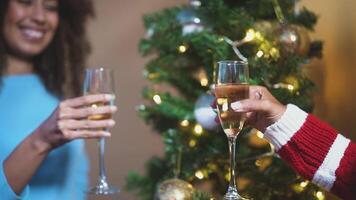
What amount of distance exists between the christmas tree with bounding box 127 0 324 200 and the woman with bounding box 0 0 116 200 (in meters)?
0.22

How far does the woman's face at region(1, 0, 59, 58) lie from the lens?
1458 mm

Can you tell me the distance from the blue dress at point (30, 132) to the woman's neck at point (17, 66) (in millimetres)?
25

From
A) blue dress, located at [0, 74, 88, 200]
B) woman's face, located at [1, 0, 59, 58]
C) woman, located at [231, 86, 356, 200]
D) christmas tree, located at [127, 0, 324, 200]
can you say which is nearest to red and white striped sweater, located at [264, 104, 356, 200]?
woman, located at [231, 86, 356, 200]

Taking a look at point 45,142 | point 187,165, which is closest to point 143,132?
point 187,165

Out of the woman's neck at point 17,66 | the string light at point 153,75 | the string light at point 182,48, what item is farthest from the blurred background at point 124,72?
the string light at point 182,48

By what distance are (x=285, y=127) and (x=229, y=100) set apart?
136mm

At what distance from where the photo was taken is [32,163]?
1212 mm

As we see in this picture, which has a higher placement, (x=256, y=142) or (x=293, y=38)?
(x=293, y=38)

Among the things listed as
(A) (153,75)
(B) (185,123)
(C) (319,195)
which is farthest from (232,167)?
(A) (153,75)

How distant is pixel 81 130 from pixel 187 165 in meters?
0.32

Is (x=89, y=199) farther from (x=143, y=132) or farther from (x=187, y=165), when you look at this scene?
(x=143, y=132)

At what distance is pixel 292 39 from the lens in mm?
1201

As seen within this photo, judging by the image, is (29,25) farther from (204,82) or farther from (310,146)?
(310,146)

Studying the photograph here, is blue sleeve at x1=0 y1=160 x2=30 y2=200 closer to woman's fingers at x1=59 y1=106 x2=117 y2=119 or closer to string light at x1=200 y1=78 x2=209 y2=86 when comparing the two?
woman's fingers at x1=59 y1=106 x2=117 y2=119
